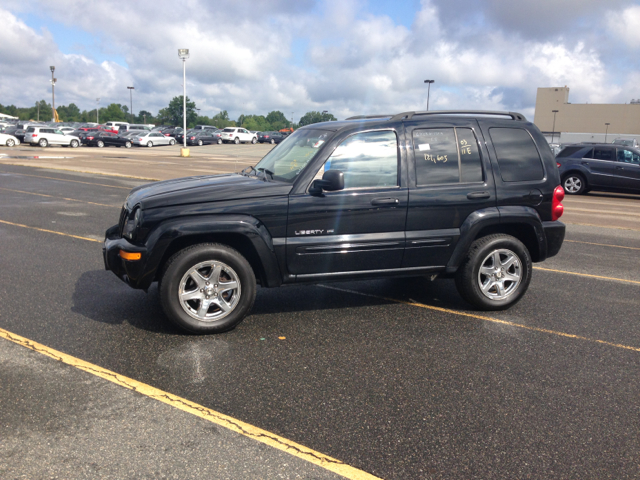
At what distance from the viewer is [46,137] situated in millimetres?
41031

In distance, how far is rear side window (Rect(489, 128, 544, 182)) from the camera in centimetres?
556

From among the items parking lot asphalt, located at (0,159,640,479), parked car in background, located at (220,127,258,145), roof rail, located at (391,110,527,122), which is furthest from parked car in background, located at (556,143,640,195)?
parked car in background, located at (220,127,258,145)

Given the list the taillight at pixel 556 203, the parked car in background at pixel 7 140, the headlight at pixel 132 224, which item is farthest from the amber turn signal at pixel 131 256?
the parked car in background at pixel 7 140

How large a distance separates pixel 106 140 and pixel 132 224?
147 feet

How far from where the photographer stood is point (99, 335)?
4.70m

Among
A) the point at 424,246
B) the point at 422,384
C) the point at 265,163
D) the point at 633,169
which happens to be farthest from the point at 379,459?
the point at 633,169

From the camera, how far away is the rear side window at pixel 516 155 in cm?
556

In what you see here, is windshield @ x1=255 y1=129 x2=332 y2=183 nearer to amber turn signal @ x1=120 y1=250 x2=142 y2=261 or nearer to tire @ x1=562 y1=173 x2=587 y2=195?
amber turn signal @ x1=120 y1=250 x2=142 y2=261

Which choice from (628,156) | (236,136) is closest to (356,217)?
(628,156)

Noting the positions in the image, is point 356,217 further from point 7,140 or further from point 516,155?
point 7,140

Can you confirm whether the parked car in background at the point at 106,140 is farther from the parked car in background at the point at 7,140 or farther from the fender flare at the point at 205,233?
the fender flare at the point at 205,233

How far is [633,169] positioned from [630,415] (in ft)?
53.2

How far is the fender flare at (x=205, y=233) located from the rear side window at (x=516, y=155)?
98.8 inches

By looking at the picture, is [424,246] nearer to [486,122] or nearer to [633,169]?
[486,122]
